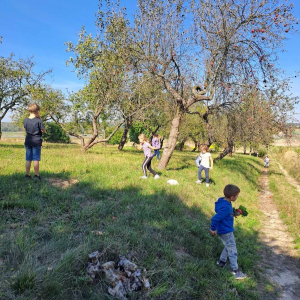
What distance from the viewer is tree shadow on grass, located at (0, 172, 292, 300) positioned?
3.14 metres

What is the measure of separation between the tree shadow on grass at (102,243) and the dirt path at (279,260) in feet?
0.75

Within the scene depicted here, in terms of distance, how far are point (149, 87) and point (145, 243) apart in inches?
405

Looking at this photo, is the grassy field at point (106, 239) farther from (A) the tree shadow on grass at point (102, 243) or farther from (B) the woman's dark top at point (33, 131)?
(B) the woman's dark top at point (33, 131)

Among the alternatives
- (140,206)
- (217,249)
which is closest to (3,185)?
(140,206)

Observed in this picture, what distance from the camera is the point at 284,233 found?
7.91 meters

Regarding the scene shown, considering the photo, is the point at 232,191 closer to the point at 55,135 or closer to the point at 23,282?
the point at 23,282

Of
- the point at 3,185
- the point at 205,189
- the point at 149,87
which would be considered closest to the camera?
the point at 3,185

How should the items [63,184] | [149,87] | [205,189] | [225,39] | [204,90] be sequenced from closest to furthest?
1. [63,184]
2. [205,189]
3. [225,39]
4. [204,90]
5. [149,87]

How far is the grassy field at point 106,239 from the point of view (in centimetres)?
317

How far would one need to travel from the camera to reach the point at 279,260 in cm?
599

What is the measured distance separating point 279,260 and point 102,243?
4.50 metres

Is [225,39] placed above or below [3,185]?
above

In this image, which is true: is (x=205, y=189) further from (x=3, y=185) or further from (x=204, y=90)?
(x=3, y=185)

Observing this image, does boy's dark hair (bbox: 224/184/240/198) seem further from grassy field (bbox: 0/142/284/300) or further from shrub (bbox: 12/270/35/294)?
shrub (bbox: 12/270/35/294)
